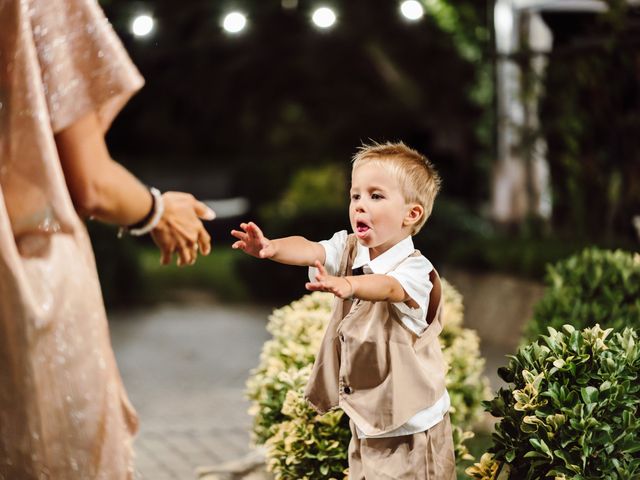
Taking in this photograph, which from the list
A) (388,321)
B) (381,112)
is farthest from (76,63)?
(381,112)

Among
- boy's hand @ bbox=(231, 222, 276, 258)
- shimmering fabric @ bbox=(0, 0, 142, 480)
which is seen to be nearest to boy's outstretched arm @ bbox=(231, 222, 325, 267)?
boy's hand @ bbox=(231, 222, 276, 258)

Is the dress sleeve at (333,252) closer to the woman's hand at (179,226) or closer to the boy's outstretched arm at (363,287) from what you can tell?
the boy's outstretched arm at (363,287)

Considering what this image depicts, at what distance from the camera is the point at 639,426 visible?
327 centimetres

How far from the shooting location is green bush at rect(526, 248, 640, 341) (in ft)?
17.5

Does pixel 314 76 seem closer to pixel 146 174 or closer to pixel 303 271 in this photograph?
pixel 303 271

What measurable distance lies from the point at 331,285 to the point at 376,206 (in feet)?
1.33

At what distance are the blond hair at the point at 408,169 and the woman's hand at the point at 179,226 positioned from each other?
23.4 inches

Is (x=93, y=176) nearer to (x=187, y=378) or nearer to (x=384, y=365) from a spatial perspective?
(x=384, y=365)

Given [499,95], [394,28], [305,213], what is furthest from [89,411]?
[394,28]

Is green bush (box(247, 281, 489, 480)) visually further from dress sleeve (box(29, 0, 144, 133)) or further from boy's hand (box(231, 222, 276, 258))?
dress sleeve (box(29, 0, 144, 133))

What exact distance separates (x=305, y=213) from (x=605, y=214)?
4198mm

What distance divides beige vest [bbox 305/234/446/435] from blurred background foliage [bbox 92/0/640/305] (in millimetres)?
5299

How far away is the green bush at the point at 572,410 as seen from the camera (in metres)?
3.24

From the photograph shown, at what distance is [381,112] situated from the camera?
18922mm
